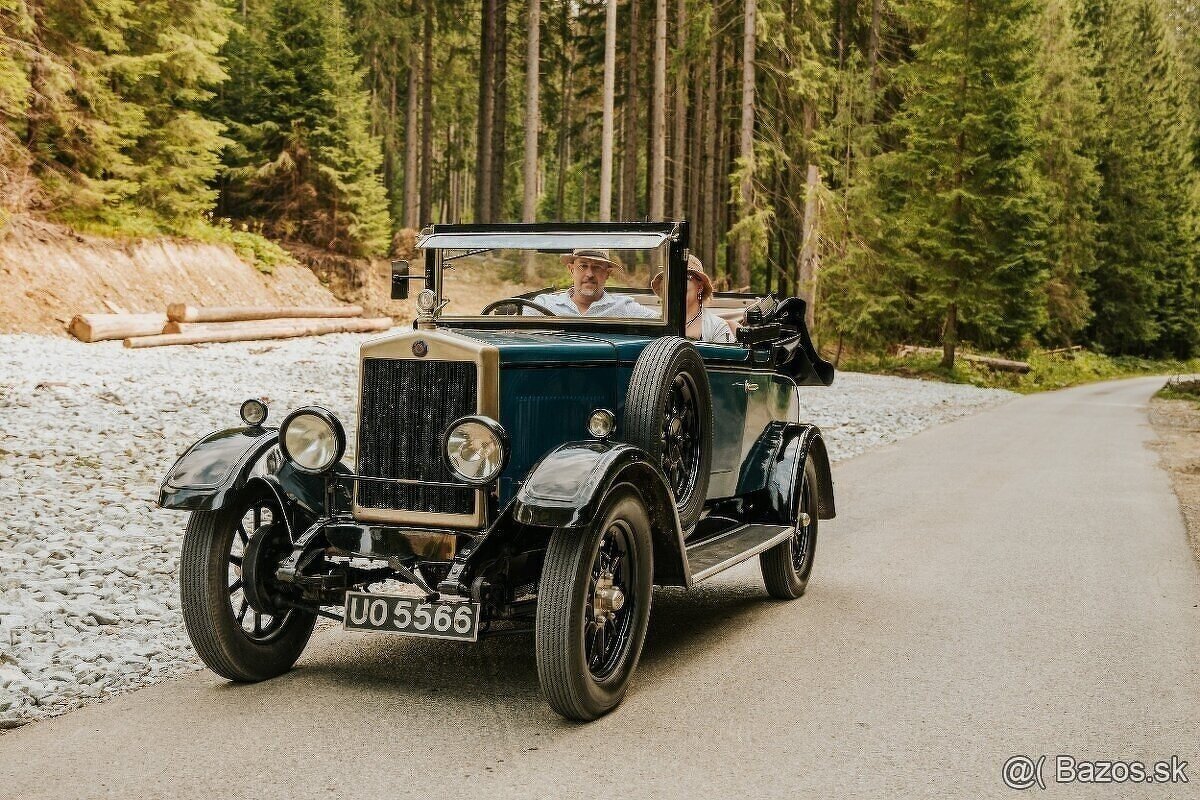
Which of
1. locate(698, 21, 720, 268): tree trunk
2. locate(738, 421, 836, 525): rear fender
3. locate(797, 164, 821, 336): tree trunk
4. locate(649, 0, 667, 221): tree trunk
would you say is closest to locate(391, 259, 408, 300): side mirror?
locate(738, 421, 836, 525): rear fender

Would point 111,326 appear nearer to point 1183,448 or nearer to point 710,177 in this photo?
point 1183,448

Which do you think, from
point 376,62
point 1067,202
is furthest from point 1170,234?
point 376,62

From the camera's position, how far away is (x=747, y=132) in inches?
1164

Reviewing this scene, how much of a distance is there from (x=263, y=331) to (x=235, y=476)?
58.6 ft

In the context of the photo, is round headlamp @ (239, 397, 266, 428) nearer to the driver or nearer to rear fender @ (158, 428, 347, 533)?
rear fender @ (158, 428, 347, 533)

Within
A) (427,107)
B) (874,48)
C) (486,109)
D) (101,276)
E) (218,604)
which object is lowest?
(218,604)

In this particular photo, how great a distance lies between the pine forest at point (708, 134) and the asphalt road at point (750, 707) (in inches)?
630

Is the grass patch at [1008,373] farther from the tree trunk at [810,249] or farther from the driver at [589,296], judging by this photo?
the driver at [589,296]

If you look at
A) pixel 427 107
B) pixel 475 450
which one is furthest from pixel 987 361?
pixel 475 450

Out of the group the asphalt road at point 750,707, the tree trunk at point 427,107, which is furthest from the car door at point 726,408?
the tree trunk at point 427,107

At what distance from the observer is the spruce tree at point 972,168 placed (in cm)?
2803

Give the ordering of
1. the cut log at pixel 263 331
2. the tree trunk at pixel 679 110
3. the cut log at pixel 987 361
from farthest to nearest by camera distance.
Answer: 1. the cut log at pixel 987 361
2. the tree trunk at pixel 679 110
3. the cut log at pixel 263 331

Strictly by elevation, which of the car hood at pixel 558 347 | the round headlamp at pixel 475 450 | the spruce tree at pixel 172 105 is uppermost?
the spruce tree at pixel 172 105

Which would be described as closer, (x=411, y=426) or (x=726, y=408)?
(x=411, y=426)
